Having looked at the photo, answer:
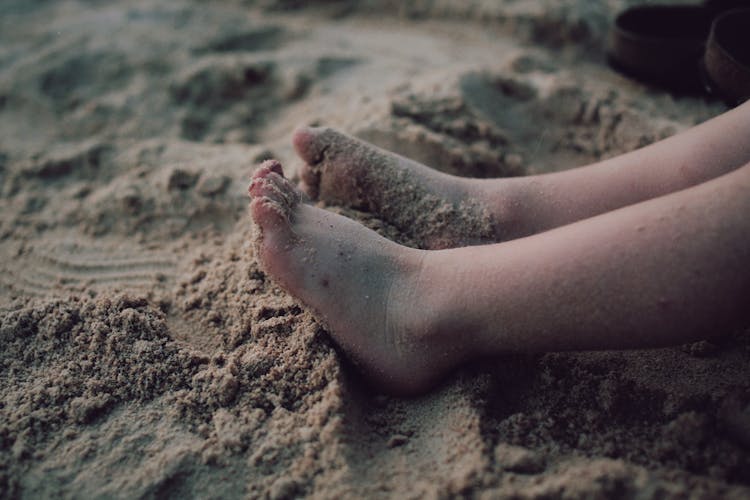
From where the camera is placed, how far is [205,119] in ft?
6.77

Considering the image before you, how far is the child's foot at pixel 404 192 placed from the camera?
52.1 inches

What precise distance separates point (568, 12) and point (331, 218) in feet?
5.67

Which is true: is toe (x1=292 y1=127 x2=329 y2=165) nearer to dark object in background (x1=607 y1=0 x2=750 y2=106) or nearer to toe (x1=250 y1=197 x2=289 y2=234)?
toe (x1=250 y1=197 x2=289 y2=234)

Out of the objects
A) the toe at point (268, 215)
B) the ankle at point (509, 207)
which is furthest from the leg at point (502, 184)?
the toe at point (268, 215)

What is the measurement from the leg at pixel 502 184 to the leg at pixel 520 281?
7.3 inches

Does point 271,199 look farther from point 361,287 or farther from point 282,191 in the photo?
point 361,287

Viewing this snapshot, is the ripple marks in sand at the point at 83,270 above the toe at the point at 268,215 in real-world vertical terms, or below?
below

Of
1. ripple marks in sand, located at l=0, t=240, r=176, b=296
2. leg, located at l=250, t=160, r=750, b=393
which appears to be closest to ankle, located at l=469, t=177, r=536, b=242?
leg, located at l=250, t=160, r=750, b=393

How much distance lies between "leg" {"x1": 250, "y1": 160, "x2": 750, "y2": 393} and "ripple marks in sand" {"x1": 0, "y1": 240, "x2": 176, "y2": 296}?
418 mm

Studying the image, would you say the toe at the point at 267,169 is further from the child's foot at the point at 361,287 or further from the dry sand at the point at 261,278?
the dry sand at the point at 261,278

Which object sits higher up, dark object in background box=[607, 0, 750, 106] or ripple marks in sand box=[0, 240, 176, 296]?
dark object in background box=[607, 0, 750, 106]

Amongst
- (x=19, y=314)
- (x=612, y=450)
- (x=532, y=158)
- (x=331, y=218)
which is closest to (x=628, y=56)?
(x=532, y=158)

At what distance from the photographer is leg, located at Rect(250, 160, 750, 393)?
92cm

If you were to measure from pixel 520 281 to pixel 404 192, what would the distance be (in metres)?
0.44
